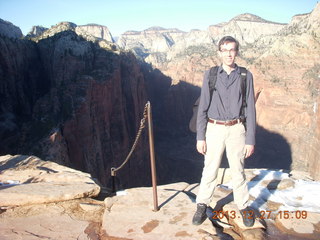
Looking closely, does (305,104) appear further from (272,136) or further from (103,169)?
(103,169)

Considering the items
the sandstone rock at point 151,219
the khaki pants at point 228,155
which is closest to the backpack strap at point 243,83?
the khaki pants at point 228,155

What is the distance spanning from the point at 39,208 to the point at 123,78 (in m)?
29.3

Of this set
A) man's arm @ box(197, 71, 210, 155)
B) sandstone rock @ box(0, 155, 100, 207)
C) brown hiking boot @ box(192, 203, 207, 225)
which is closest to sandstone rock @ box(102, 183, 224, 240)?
brown hiking boot @ box(192, 203, 207, 225)

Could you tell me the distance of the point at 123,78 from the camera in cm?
3284

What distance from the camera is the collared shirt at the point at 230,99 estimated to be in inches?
139

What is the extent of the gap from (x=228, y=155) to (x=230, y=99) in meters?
0.78

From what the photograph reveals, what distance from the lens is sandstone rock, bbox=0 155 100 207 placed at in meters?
4.45

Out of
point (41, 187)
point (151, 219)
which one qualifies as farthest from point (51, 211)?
point (151, 219)

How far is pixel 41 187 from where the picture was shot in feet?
16.0

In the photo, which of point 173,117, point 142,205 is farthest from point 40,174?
point 173,117

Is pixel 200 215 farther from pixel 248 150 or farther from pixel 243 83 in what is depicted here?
pixel 243 83

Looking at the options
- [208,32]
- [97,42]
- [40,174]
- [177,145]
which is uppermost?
[208,32]

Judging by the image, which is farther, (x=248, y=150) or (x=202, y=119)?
(x=202, y=119)

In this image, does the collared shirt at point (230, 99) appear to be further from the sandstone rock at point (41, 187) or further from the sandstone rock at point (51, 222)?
the sandstone rock at point (41, 187)
